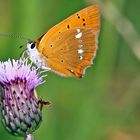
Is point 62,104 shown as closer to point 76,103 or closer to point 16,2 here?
point 76,103

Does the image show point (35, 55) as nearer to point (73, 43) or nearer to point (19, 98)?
point (73, 43)

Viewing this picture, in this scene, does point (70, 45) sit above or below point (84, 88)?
below

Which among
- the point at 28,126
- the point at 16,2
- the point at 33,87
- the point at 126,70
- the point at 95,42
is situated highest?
the point at 16,2

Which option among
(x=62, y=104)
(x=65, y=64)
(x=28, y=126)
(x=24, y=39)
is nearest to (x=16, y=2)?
(x=24, y=39)

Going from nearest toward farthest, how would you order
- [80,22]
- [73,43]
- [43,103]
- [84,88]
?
[43,103] → [80,22] → [73,43] → [84,88]

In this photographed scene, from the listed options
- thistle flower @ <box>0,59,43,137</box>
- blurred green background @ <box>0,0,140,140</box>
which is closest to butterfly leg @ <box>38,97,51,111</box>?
thistle flower @ <box>0,59,43,137</box>

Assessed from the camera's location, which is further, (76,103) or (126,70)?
(126,70)

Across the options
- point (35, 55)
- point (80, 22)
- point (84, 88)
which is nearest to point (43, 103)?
point (35, 55)
